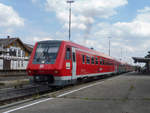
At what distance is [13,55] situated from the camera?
45.8m

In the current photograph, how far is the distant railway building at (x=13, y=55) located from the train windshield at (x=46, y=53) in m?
28.9

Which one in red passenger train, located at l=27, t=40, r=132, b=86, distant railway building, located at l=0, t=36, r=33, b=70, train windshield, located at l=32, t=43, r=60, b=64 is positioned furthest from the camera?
distant railway building, located at l=0, t=36, r=33, b=70

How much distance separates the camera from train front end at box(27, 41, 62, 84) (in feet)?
36.7

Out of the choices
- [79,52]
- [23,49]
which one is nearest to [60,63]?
[79,52]

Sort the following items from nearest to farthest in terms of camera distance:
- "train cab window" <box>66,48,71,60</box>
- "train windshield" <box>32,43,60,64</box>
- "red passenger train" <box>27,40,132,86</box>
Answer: "red passenger train" <box>27,40,132,86</box>
"train windshield" <box>32,43,60,64</box>
"train cab window" <box>66,48,71,60</box>

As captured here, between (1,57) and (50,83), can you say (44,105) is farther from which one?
(1,57)

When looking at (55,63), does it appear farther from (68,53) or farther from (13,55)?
(13,55)

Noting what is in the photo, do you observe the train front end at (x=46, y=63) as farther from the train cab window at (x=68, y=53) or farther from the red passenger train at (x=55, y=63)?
the train cab window at (x=68, y=53)

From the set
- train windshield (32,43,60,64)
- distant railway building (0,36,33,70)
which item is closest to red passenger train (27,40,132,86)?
train windshield (32,43,60,64)

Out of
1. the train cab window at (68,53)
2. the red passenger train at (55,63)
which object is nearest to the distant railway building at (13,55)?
the red passenger train at (55,63)

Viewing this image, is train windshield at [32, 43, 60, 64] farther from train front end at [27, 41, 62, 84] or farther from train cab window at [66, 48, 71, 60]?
train cab window at [66, 48, 71, 60]

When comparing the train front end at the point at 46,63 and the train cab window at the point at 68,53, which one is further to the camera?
the train cab window at the point at 68,53

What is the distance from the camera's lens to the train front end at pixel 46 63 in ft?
36.7

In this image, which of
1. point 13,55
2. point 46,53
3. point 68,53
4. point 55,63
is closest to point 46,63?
point 55,63
